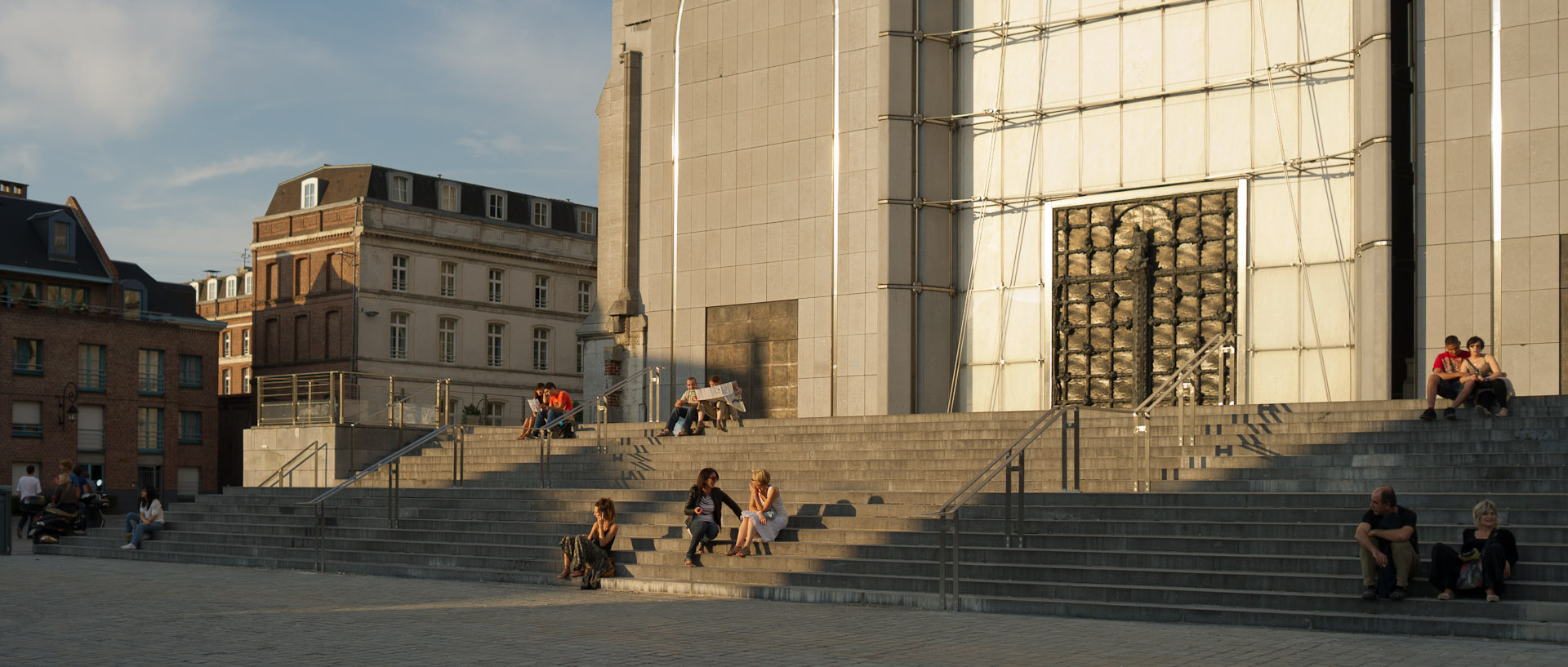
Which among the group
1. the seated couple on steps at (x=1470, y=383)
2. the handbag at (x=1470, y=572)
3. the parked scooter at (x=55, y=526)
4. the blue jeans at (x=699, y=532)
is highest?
the seated couple on steps at (x=1470, y=383)

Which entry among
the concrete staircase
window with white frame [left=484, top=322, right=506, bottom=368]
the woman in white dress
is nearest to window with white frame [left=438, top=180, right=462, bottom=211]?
window with white frame [left=484, top=322, right=506, bottom=368]

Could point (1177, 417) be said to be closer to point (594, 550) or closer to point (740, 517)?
point (740, 517)

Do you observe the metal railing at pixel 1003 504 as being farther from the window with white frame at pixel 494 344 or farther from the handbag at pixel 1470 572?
the window with white frame at pixel 494 344

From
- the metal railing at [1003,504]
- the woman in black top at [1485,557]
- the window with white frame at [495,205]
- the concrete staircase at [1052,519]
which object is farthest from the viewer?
the window with white frame at [495,205]

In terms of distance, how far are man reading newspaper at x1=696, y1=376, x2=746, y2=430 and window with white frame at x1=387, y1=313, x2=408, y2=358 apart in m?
40.3

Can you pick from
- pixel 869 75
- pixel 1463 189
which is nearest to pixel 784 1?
pixel 869 75

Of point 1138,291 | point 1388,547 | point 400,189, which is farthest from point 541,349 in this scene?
point 1388,547

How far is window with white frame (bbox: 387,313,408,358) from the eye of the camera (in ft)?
208

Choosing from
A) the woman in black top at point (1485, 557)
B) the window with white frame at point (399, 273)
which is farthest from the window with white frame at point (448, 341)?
the woman in black top at point (1485, 557)

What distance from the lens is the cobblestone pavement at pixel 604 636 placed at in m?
11.1

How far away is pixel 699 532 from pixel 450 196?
Result: 51.4 metres

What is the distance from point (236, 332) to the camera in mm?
70438

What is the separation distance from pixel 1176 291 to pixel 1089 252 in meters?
1.77

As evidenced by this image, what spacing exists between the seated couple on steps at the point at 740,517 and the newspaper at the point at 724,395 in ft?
25.1
